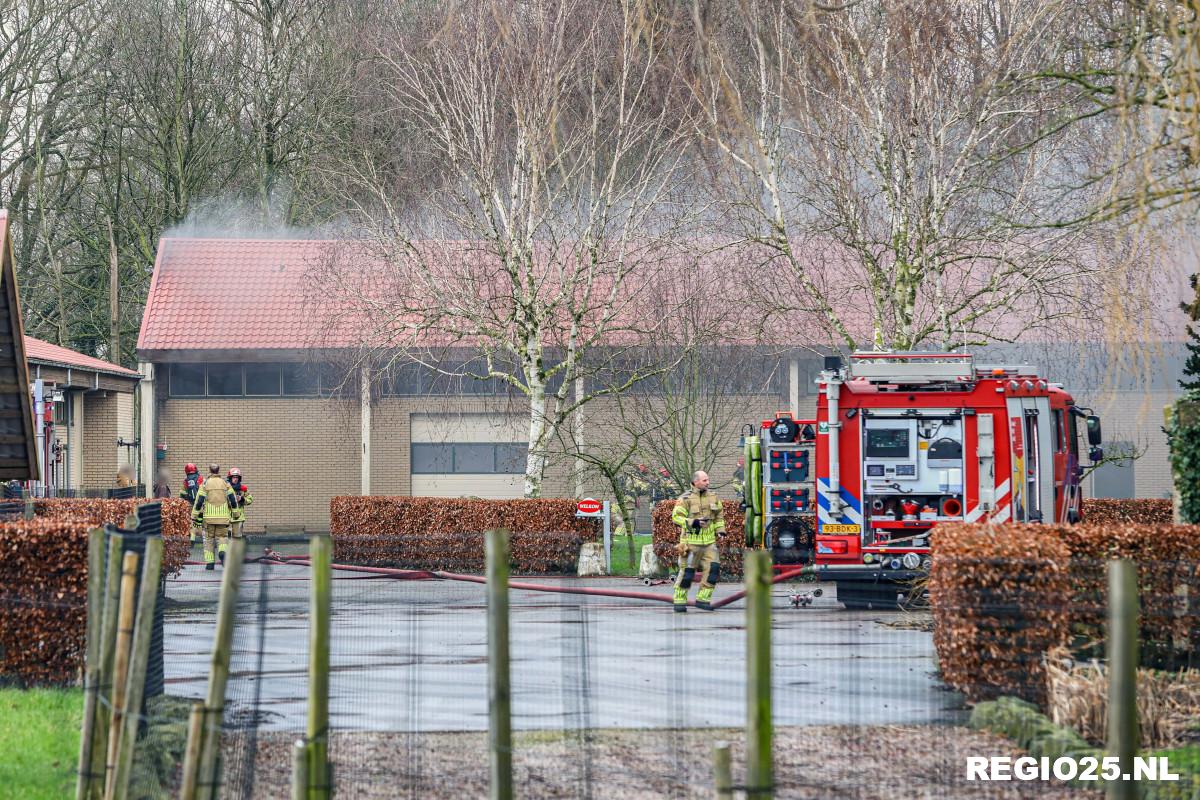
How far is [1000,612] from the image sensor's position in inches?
411

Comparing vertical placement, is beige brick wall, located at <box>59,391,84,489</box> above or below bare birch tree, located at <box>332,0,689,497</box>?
below

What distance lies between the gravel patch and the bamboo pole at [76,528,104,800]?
1033 millimetres

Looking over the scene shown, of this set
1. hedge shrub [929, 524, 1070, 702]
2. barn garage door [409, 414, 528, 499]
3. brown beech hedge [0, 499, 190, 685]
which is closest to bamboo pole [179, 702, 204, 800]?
hedge shrub [929, 524, 1070, 702]

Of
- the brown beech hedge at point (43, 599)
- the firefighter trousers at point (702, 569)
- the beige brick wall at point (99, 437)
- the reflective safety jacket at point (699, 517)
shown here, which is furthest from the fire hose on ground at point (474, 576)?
the beige brick wall at point (99, 437)

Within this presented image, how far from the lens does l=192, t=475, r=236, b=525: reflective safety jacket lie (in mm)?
24891

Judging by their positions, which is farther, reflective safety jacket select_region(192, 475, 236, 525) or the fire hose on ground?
reflective safety jacket select_region(192, 475, 236, 525)

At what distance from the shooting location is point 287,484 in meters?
38.8

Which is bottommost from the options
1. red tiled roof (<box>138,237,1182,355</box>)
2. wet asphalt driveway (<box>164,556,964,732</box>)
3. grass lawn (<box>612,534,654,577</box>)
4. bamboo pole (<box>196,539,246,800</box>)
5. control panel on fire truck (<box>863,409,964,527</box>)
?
grass lawn (<box>612,534,654,577</box>)

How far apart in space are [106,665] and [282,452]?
32.0 meters

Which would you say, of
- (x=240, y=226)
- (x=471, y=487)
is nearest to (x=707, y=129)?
(x=471, y=487)

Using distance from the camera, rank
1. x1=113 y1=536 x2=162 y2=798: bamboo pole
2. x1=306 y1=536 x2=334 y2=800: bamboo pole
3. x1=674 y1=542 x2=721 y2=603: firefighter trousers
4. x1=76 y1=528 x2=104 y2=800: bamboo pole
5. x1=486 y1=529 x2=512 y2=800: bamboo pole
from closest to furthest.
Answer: x1=486 y1=529 x2=512 y2=800: bamboo pole → x1=306 y1=536 x2=334 y2=800: bamboo pole → x1=113 y1=536 x2=162 y2=798: bamboo pole → x1=76 y1=528 x2=104 y2=800: bamboo pole → x1=674 y1=542 x2=721 y2=603: firefighter trousers

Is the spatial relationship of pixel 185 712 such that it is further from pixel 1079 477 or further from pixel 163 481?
pixel 163 481

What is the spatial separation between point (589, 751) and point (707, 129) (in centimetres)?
1703

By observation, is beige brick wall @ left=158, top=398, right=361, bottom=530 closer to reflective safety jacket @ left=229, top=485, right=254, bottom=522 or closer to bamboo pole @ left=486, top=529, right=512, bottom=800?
reflective safety jacket @ left=229, top=485, right=254, bottom=522
